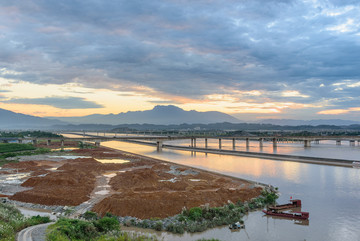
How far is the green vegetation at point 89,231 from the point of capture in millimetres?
16750

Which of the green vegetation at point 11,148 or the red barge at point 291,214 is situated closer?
the red barge at point 291,214

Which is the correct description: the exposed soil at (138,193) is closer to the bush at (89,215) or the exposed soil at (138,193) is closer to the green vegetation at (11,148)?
the bush at (89,215)

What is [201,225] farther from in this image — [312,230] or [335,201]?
[335,201]

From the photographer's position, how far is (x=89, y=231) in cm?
1917

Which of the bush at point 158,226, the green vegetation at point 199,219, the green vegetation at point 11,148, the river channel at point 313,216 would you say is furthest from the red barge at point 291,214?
the green vegetation at point 11,148

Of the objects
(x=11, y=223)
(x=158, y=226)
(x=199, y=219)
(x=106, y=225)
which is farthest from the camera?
(x=199, y=219)

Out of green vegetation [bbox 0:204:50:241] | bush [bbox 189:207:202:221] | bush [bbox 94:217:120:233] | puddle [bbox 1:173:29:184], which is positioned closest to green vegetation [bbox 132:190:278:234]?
bush [bbox 189:207:202:221]

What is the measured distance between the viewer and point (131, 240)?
17.0m

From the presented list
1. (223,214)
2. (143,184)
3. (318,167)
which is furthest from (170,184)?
(318,167)

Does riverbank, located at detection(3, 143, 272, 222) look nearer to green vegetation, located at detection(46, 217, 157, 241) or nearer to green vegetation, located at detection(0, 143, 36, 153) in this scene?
green vegetation, located at detection(46, 217, 157, 241)

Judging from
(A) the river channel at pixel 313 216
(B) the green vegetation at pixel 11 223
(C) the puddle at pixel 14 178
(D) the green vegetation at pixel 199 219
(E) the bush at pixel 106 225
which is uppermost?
(B) the green vegetation at pixel 11 223

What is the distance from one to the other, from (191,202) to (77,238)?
11041 mm

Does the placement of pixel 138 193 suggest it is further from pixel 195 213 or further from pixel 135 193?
pixel 195 213

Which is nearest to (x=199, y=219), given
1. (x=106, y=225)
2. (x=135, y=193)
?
(x=106, y=225)
